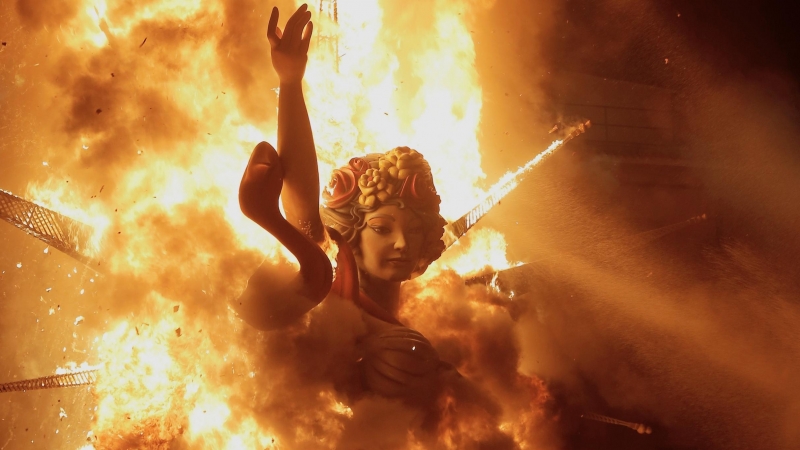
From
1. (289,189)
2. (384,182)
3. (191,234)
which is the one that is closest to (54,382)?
(191,234)

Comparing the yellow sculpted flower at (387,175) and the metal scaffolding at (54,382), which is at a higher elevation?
the yellow sculpted flower at (387,175)

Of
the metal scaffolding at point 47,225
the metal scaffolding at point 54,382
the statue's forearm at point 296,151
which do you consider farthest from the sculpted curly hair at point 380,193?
the metal scaffolding at point 54,382

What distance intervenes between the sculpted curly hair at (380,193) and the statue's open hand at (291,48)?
64 centimetres

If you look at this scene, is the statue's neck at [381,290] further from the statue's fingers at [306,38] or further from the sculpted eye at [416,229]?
the statue's fingers at [306,38]

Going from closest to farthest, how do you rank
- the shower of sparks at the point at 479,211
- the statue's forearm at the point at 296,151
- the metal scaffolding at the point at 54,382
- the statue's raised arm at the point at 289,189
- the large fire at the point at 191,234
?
the statue's raised arm at the point at 289,189, the statue's forearm at the point at 296,151, the large fire at the point at 191,234, the metal scaffolding at the point at 54,382, the shower of sparks at the point at 479,211

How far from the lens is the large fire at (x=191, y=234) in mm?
2908

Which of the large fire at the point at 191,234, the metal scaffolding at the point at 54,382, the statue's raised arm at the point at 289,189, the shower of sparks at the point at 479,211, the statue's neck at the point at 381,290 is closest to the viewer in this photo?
the statue's raised arm at the point at 289,189

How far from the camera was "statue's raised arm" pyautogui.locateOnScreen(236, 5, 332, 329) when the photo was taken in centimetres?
266

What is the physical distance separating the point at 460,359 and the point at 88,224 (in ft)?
6.87

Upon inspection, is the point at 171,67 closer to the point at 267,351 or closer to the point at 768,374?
the point at 267,351

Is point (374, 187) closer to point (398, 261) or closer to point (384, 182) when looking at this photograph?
point (384, 182)

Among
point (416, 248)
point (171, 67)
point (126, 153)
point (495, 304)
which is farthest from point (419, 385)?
point (171, 67)

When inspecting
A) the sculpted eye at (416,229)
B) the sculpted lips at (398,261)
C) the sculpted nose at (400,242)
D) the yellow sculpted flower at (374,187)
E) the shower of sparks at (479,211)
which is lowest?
the sculpted lips at (398,261)

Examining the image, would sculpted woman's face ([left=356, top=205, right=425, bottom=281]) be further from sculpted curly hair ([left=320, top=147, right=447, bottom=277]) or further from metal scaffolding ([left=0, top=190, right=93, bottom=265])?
metal scaffolding ([left=0, top=190, right=93, bottom=265])
